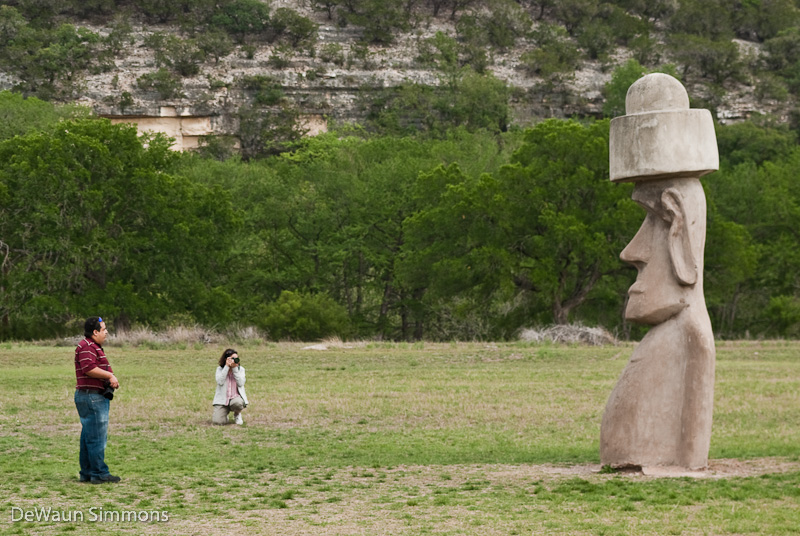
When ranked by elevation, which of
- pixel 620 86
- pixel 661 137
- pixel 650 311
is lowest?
pixel 650 311

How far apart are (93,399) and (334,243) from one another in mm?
44253

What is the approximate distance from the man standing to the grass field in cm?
27

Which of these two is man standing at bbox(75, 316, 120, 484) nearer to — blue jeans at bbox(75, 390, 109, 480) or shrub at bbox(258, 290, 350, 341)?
blue jeans at bbox(75, 390, 109, 480)

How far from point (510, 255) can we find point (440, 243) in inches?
133

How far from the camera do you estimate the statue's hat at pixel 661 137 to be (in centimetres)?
1323

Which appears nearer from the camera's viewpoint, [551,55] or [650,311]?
[650,311]

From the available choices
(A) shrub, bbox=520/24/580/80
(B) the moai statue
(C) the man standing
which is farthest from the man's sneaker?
(A) shrub, bbox=520/24/580/80

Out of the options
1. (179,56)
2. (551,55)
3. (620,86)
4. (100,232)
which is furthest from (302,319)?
(551,55)

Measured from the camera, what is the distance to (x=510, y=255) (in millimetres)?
46812

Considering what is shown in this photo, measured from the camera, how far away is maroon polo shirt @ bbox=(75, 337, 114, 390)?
12.4 meters

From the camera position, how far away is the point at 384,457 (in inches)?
596

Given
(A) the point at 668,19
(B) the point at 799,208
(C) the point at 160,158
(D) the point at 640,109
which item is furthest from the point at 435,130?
(D) the point at 640,109

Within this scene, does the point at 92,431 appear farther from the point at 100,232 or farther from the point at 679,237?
the point at 100,232

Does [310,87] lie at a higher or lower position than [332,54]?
lower
